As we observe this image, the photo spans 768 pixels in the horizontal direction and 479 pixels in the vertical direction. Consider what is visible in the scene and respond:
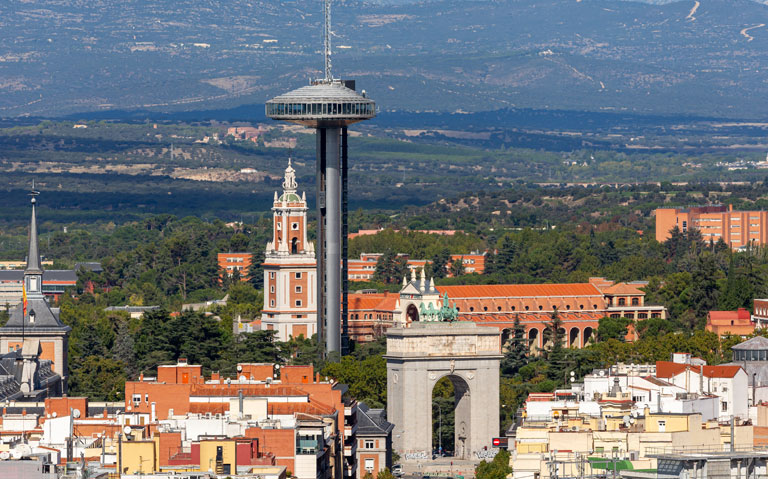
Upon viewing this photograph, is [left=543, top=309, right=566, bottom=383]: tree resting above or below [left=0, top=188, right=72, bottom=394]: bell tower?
below

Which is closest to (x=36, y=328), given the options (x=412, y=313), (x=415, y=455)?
(x=412, y=313)

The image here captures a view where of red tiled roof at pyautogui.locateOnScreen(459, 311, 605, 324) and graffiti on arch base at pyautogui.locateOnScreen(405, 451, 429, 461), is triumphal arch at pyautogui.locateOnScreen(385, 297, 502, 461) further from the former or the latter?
red tiled roof at pyautogui.locateOnScreen(459, 311, 605, 324)

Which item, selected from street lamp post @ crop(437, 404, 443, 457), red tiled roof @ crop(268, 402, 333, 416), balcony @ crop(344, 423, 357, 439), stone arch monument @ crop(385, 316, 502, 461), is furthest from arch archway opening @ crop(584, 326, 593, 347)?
red tiled roof @ crop(268, 402, 333, 416)

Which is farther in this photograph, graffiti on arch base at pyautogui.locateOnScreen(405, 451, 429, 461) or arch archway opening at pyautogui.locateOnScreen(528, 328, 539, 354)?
arch archway opening at pyautogui.locateOnScreen(528, 328, 539, 354)

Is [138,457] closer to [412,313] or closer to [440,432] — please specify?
[440,432]

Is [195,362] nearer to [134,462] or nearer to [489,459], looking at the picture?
[489,459]

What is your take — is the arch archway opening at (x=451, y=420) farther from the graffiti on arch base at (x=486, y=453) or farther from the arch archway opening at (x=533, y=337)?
the arch archway opening at (x=533, y=337)

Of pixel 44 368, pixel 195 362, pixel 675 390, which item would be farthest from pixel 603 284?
pixel 675 390
